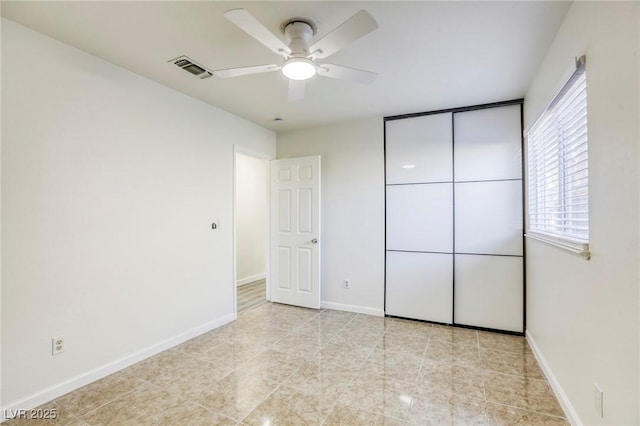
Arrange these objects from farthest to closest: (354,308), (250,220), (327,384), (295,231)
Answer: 1. (250,220)
2. (295,231)
3. (354,308)
4. (327,384)

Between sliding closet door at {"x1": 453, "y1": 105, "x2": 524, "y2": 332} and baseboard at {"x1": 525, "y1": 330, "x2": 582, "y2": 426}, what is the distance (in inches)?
23.1

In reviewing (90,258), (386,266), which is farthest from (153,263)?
(386,266)

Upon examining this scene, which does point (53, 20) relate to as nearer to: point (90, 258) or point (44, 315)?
point (90, 258)

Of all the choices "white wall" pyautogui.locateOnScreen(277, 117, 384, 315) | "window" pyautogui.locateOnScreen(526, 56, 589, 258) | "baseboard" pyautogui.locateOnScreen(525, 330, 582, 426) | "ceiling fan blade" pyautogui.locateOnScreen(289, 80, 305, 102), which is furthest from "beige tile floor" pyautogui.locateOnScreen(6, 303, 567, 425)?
"ceiling fan blade" pyautogui.locateOnScreen(289, 80, 305, 102)

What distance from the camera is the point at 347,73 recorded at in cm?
203

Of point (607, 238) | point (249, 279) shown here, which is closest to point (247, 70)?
point (607, 238)

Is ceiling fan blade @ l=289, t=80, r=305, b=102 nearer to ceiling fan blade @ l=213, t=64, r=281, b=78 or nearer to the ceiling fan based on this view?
the ceiling fan

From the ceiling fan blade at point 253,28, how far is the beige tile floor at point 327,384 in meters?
2.21

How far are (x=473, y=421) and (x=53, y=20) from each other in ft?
11.6

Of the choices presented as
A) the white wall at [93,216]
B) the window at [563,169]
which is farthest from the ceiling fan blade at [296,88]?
the window at [563,169]

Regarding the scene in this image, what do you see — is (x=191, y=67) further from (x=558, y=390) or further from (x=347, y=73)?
(x=558, y=390)

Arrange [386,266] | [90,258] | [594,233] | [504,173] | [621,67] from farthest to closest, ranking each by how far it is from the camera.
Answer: [386,266] < [504,173] < [90,258] < [594,233] < [621,67]

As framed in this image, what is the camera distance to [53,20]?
1918 mm

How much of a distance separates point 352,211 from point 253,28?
267cm
